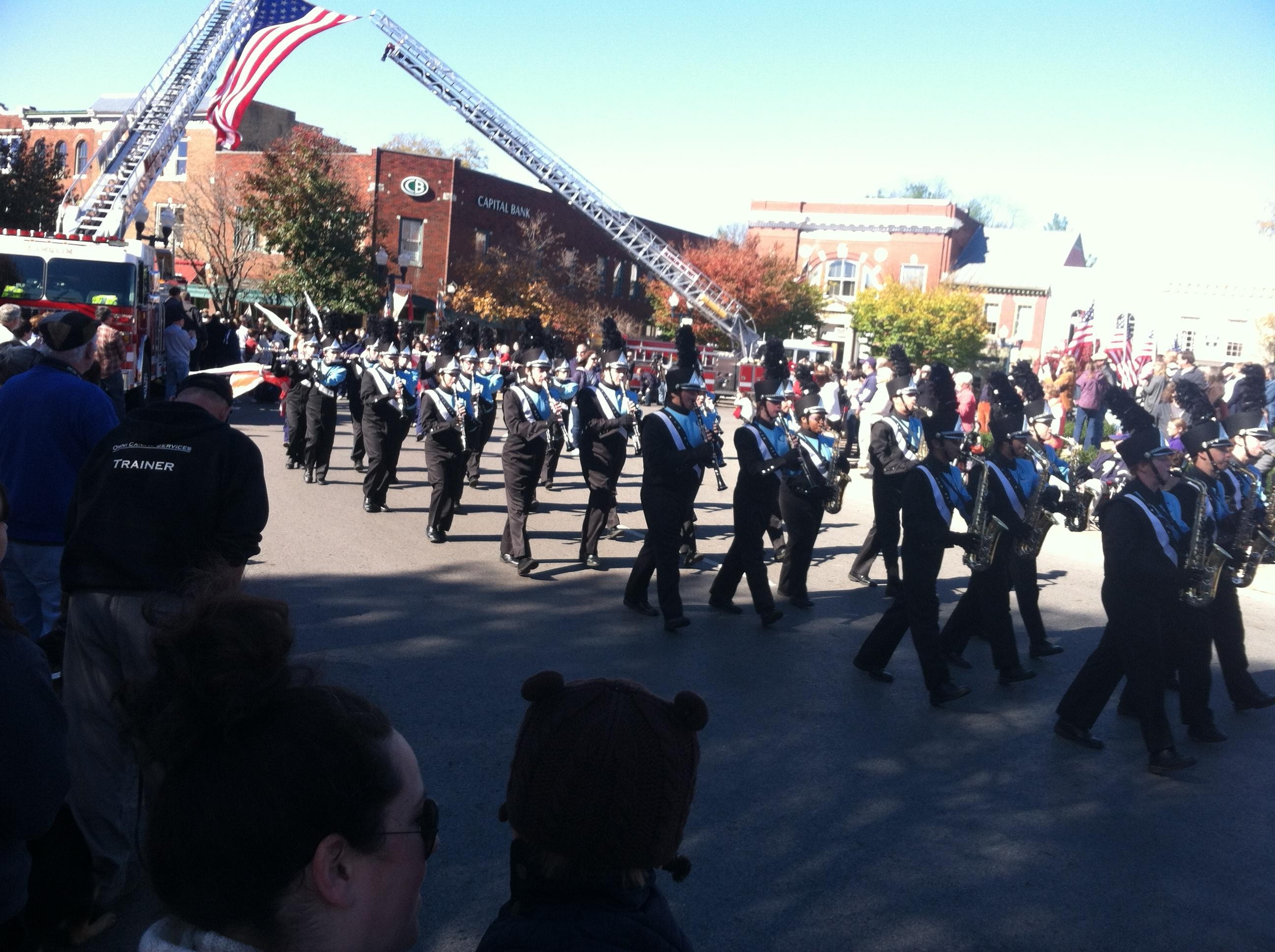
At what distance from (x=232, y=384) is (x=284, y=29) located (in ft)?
71.8

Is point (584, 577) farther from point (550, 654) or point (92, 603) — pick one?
point (92, 603)

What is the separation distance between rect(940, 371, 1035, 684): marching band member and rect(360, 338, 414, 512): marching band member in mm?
7065

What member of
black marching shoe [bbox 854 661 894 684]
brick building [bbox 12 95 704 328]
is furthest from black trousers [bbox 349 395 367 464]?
brick building [bbox 12 95 704 328]

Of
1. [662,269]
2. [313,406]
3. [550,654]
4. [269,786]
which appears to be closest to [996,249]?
[662,269]

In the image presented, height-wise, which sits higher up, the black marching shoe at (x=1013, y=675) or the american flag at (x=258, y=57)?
the american flag at (x=258, y=57)

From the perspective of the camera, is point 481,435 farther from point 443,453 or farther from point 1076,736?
point 1076,736

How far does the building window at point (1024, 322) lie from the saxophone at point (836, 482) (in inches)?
1946

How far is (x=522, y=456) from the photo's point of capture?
10742 millimetres

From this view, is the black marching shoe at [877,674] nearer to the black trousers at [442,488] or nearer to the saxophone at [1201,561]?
the saxophone at [1201,561]

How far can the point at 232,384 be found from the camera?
458 centimetres

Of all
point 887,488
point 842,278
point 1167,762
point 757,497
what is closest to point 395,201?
point 842,278

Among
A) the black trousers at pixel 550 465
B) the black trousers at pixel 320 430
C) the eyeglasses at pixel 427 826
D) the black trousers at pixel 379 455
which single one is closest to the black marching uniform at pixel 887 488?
the black trousers at pixel 379 455

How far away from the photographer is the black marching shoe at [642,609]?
9125 mm

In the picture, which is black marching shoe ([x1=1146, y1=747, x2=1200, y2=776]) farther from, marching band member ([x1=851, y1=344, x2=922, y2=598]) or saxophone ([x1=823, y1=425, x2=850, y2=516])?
saxophone ([x1=823, y1=425, x2=850, y2=516])
